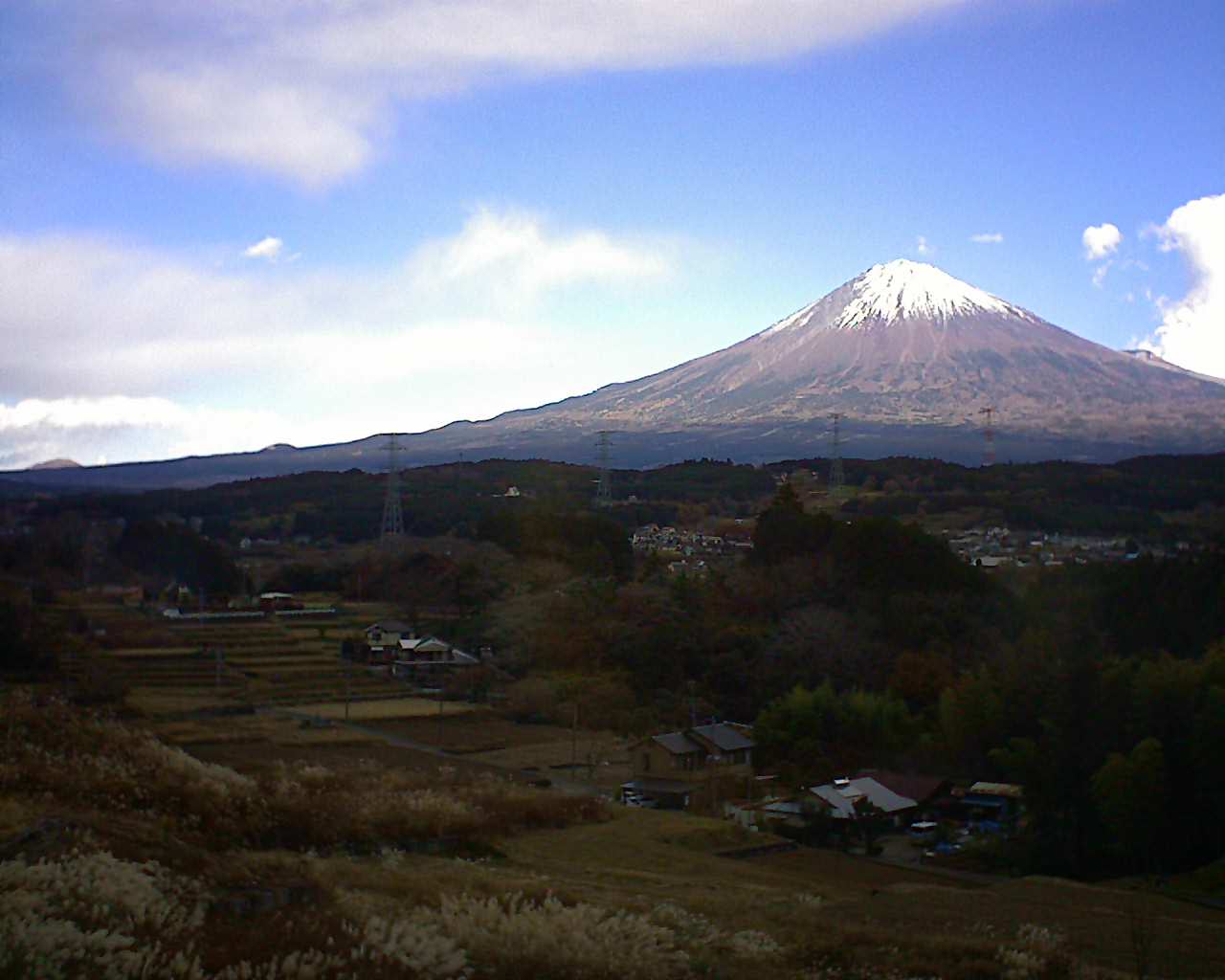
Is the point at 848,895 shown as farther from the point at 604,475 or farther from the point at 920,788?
the point at 604,475

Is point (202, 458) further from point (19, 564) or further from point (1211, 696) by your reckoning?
point (1211, 696)

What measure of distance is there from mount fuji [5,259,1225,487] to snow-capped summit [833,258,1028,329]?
0.35 ft

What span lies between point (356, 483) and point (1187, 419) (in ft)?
86.4

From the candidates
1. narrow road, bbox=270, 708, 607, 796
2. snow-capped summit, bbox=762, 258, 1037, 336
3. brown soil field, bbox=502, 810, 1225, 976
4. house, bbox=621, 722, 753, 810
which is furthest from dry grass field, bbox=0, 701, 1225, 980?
snow-capped summit, bbox=762, 258, 1037, 336

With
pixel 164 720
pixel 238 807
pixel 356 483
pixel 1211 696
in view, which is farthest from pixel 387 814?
pixel 356 483

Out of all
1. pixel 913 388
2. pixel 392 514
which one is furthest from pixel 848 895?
pixel 913 388

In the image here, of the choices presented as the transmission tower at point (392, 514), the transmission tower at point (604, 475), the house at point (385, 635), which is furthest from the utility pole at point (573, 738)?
the transmission tower at point (604, 475)

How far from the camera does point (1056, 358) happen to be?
50.0 m

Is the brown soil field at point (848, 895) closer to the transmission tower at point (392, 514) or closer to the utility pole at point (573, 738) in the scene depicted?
the utility pole at point (573, 738)

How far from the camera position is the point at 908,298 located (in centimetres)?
5703

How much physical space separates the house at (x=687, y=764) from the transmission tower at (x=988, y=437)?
18963 mm

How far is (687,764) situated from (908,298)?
147 feet

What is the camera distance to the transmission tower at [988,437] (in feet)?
115

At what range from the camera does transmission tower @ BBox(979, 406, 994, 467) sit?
115 feet
